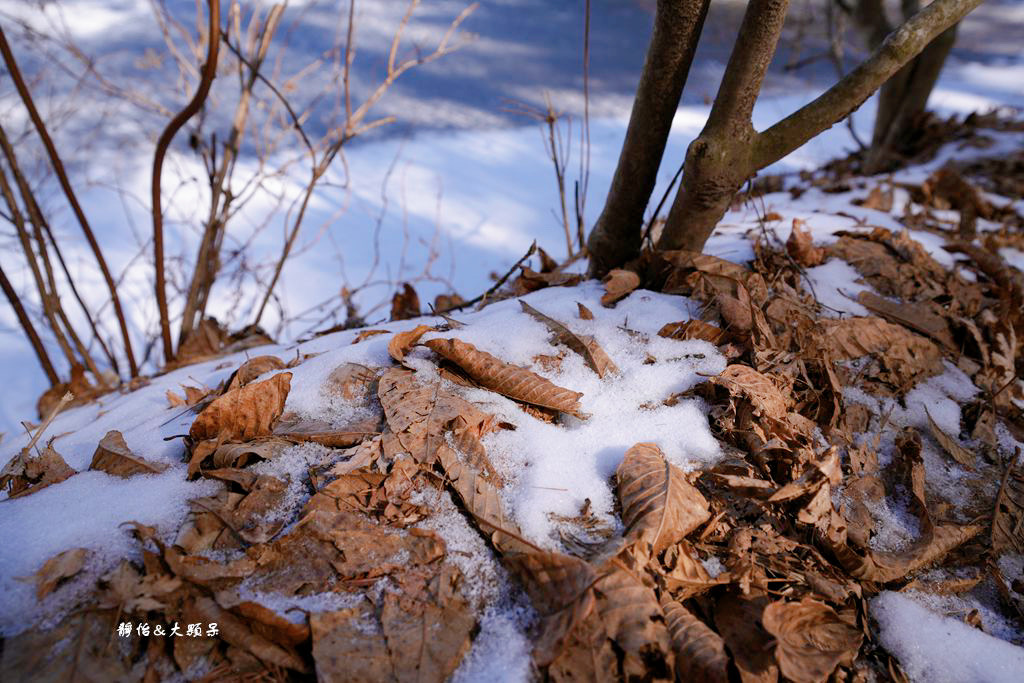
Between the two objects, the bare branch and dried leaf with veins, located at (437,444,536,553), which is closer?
dried leaf with veins, located at (437,444,536,553)

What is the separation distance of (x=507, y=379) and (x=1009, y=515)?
1118mm

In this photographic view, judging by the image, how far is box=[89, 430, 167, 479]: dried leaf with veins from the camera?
112 centimetres

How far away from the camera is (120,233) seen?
16.2 ft

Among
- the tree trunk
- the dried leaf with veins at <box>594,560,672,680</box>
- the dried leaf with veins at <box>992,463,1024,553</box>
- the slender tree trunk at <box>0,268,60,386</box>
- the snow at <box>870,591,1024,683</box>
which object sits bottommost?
the slender tree trunk at <box>0,268,60,386</box>

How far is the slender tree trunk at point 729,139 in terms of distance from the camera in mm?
1484

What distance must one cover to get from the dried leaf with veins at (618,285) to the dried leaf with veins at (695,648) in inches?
37.8

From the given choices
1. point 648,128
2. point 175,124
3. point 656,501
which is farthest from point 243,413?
point 648,128

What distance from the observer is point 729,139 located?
1598 millimetres

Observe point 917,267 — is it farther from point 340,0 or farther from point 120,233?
point 340,0

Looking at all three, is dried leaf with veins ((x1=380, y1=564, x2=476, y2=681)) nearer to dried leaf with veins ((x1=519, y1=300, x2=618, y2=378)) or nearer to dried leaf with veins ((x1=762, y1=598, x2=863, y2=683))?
dried leaf with veins ((x1=762, y1=598, x2=863, y2=683))

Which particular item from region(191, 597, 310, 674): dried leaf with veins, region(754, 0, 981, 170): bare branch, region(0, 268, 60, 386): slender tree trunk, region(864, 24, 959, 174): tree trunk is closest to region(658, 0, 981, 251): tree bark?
region(754, 0, 981, 170): bare branch

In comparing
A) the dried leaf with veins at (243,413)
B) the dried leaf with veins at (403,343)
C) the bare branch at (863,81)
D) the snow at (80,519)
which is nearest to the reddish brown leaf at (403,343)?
the dried leaf with veins at (403,343)

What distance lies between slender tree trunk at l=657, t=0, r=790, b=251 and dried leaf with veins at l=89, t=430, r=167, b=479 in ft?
4.93

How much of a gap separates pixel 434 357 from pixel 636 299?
66 centimetres
